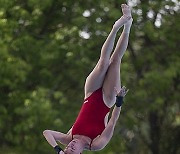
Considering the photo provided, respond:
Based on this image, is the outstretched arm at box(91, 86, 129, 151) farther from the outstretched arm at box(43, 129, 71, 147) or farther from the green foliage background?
the green foliage background

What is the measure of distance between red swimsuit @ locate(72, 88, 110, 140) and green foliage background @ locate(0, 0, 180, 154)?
4325mm

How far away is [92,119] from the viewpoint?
17.3 ft

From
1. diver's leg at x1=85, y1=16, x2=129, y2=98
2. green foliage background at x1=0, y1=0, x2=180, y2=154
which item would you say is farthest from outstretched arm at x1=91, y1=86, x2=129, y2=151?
green foliage background at x1=0, y1=0, x2=180, y2=154

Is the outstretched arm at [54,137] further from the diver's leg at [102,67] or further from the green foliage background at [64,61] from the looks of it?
the green foliage background at [64,61]

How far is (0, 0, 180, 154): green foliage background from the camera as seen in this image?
991cm

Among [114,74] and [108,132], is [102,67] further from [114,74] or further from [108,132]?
[108,132]

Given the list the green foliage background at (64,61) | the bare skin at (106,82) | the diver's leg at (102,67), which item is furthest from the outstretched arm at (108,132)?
the green foliage background at (64,61)

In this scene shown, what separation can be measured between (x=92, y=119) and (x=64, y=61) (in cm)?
563

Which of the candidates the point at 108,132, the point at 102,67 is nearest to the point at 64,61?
the point at 102,67

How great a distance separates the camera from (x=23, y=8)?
1074cm

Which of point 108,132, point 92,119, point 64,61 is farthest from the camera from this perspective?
point 64,61

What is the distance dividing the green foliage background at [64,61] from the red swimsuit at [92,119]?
14.2ft

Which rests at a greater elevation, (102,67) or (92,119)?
(102,67)

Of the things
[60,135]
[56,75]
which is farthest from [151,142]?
[60,135]
